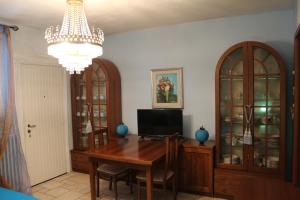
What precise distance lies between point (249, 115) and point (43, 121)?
3.21 meters

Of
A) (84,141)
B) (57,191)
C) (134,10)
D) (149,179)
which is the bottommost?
(57,191)

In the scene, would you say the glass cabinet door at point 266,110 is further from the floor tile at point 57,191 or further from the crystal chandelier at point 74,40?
the floor tile at point 57,191

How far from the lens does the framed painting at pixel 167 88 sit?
3.89 m

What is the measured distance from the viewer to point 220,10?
3188mm

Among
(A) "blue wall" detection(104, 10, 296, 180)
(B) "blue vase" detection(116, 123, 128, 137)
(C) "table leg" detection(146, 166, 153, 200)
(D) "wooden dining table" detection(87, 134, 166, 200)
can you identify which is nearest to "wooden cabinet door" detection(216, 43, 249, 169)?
(A) "blue wall" detection(104, 10, 296, 180)

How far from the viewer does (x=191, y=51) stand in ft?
12.4

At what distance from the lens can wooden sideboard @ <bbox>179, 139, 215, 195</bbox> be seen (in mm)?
3350

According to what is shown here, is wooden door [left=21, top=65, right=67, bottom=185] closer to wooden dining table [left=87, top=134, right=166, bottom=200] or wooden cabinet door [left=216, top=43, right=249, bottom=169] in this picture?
wooden dining table [left=87, top=134, right=166, bottom=200]

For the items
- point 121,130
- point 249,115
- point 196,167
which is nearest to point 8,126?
point 121,130

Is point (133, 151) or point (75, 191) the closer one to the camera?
point (133, 151)

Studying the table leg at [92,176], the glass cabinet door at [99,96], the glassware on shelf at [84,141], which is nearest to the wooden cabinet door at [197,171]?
the table leg at [92,176]

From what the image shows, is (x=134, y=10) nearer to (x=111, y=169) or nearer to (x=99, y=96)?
(x=99, y=96)

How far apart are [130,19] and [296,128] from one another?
8.20 feet

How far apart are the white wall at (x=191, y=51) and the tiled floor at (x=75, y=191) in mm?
992
